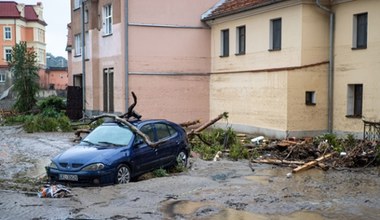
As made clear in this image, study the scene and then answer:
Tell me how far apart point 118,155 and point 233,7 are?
16.9m

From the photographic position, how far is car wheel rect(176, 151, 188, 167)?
13.7 metres

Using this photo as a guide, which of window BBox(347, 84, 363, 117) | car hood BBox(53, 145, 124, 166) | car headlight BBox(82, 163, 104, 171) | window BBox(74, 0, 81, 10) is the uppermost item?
window BBox(74, 0, 81, 10)

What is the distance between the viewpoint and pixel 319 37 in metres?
21.7

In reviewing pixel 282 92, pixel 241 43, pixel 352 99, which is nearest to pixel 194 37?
pixel 241 43

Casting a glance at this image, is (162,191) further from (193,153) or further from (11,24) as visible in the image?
(11,24)

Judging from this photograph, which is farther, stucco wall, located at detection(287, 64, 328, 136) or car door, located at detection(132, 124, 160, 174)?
stucco wall, located at detection(287, 64, 328, 136)

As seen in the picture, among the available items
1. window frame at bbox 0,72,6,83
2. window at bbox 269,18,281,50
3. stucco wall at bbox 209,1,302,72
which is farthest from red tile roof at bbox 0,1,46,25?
window at bbox 269,18,281,50

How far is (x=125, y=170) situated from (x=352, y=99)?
41.3 feet

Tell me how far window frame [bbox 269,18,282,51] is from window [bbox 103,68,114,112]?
32.2ft

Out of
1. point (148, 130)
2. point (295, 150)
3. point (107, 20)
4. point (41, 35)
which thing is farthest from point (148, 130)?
point (41, 35)

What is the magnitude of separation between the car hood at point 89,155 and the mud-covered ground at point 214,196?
625 mm

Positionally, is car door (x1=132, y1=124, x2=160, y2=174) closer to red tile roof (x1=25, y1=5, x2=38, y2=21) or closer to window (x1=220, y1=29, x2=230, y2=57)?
window (x1=220, y1=29, x2=230, y2=57)

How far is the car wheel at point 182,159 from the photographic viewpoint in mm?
13688

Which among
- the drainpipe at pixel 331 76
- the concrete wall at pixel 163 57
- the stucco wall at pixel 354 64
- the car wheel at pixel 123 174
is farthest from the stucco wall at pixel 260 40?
the car wheel at pixel 123 174
